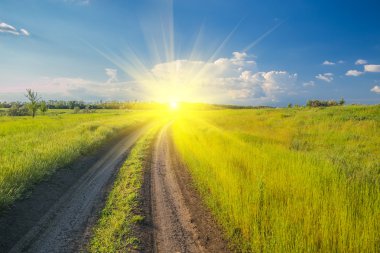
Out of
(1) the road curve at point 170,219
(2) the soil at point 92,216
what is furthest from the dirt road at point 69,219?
(1) the road curve at point 170,219

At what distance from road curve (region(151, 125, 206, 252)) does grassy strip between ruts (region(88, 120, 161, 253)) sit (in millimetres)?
558

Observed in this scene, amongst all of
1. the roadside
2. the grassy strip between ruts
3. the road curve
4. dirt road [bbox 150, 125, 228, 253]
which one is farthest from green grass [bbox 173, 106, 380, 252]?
the grassy strip between ruts

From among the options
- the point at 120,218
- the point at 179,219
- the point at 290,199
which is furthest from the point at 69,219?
the point at 290,199

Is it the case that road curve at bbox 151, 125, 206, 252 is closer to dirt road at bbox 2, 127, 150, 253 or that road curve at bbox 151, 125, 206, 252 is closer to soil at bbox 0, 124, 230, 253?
soil at bbox 0, 124, 230, 253

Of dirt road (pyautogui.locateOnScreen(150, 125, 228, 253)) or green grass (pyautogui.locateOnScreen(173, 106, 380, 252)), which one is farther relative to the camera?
dirt road (pyautogui.locateOnScreen(150, 125, 228, 253))

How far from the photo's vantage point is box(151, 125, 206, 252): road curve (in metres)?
6.10

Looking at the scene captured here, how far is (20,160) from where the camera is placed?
37.8ft

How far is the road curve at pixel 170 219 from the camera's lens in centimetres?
610

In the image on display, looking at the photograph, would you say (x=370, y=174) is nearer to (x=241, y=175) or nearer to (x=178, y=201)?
(x=241, y=175)

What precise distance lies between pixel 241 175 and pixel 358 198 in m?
3.82

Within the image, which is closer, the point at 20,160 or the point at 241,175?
the point at 241,175

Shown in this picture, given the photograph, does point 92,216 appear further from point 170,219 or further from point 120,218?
point 170,219

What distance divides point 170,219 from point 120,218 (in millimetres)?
1437

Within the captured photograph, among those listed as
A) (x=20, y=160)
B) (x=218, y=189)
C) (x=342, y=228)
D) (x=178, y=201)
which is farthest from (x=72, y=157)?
(x=342, y=228)
